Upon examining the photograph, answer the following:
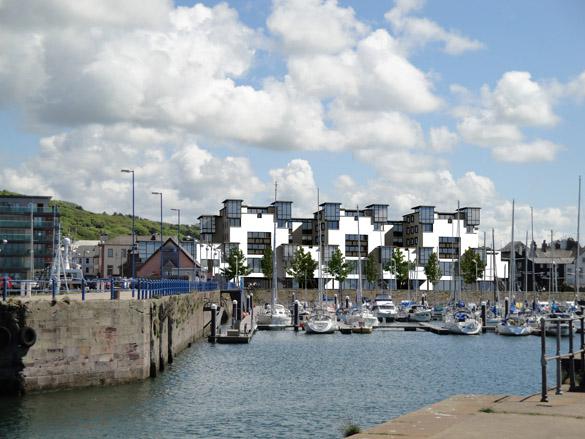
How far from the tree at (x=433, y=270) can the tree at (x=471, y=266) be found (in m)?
5.19

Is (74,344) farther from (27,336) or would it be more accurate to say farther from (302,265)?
(302,265)

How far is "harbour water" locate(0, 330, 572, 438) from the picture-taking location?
1201 inches

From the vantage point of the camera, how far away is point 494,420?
53.9ft

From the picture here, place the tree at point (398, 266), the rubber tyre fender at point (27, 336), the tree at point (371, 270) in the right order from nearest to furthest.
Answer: the rubber tyre fender at point (27, 336), the tree at point (398, 266), the tree at point (371, 270)

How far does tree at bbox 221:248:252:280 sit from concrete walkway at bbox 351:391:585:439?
12748cm

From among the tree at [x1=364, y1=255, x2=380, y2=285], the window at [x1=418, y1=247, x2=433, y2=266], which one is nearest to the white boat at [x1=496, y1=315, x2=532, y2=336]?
the tree at [x1=364, y1=255, x2=380, y2=285]

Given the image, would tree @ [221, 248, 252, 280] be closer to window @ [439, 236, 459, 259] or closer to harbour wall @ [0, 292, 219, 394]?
window @ [439, 236, 459, 259]

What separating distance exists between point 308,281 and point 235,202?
2161 centimetres

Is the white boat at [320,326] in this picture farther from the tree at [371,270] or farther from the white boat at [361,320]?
the tree at [371,270]

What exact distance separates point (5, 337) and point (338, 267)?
11737 cm

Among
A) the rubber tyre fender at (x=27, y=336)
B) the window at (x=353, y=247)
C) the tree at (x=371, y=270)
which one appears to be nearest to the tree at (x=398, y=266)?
the tree at (x=371, y=270)

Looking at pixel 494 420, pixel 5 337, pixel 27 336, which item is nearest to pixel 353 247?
pixel 27 336

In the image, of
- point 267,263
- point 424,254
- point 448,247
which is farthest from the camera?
point 448,247

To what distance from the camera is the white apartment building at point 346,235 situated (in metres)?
156
